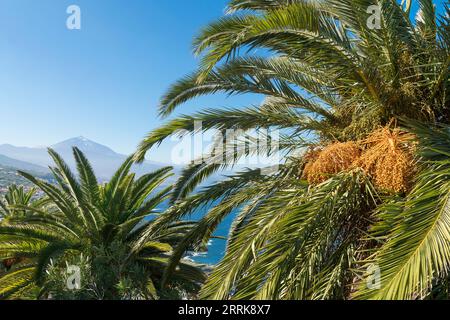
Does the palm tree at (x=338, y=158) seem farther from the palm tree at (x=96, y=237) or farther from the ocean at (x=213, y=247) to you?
the palm tree at (x=96, y=237)

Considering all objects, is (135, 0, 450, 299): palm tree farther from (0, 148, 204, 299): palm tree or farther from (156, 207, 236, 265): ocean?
(0, 148, 204, 299): palm tree

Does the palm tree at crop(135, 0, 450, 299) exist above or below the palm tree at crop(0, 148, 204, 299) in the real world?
above

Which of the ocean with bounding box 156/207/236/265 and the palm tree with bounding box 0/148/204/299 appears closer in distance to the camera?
the ocean with bounding box 156/207/236/265

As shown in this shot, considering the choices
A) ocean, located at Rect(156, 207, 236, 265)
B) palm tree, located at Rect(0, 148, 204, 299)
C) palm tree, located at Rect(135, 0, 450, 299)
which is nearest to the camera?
palm tree, located at Rect(135, 0, 450, 299)

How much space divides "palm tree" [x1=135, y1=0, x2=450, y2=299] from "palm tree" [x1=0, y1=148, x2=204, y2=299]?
8.11 feet

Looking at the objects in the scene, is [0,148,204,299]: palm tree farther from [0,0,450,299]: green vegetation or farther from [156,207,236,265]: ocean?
[0,0,450,299]: green vegetation

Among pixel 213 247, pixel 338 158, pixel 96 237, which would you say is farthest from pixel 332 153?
pixel 213 247

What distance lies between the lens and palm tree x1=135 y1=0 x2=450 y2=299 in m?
2.97

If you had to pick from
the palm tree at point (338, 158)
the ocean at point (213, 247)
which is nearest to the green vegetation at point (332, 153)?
the palm tree at point (338, 158)

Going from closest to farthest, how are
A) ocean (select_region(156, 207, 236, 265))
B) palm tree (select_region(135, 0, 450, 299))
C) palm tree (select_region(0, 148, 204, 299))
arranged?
palm tree (select_region(135, 0, 450, 299))
ocean (select_region(156, 207, 236, 265))
palm tree (select_region(0, 148, 204, 299))

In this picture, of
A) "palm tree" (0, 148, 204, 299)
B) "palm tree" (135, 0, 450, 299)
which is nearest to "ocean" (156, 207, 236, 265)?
"palm tree" (135, 0, 450, 299)
